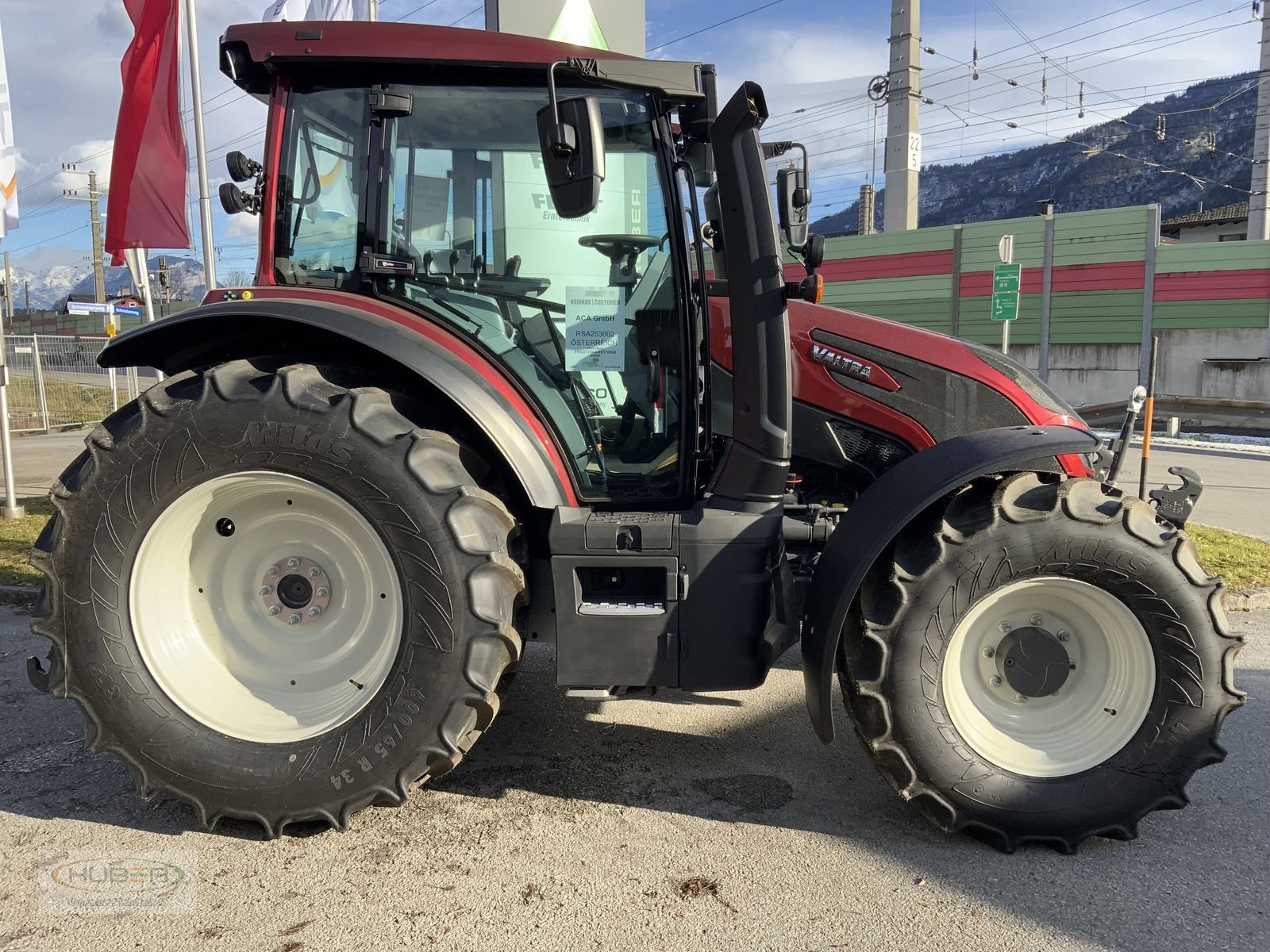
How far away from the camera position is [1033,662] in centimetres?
273

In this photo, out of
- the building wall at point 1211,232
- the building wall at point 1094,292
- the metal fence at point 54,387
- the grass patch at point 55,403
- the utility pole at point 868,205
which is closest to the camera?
the metal fence at point 54,387

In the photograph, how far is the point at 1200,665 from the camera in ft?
8.45

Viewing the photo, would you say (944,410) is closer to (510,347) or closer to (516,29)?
(510,347)

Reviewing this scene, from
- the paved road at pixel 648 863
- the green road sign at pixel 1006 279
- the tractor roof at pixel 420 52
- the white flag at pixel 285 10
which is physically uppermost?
the white flag at pixel 285 10

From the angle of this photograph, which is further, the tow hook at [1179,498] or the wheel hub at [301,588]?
the tow hook at [1179,498]

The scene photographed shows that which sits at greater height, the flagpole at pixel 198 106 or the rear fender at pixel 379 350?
the flagpole at pixel 198 106

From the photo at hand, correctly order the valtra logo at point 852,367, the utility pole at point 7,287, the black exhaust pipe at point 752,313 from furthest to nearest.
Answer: the utility pole at point 7,287
the valtra logo at point 852,367
the black exhaust pipe at point 752,313

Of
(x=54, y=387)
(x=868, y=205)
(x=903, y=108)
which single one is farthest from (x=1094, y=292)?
(x=54, y=387)

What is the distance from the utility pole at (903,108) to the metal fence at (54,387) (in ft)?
60.7

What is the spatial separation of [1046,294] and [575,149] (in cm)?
2102

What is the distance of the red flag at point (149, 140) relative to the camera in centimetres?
748

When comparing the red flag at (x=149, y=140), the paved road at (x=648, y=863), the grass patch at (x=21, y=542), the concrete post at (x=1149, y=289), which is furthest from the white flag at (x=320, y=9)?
the concrete post at (x=1149, y=289)

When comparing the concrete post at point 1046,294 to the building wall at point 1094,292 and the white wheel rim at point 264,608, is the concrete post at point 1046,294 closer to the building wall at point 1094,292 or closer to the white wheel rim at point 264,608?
the building wall at point 1094,292

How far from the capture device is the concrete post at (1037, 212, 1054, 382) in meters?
20.4
